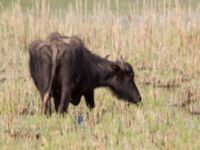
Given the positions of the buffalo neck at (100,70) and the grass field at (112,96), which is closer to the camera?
the grass field at (112,96)

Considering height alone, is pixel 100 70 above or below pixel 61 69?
below

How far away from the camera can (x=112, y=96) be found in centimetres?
864

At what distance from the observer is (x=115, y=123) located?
22.2ft

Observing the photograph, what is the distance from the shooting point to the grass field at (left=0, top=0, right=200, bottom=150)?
618 centimetres

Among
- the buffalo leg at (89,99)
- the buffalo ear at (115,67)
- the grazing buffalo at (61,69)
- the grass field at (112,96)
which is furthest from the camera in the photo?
the buffalo ear at (115,67)

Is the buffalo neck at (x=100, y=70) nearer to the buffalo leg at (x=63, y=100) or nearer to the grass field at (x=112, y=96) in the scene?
the grass field at (x=112, y=96)

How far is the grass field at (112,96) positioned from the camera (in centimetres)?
618

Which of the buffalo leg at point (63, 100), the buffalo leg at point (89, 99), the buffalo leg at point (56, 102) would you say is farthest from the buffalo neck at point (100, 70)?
the buffalo leg at point (63, 100)

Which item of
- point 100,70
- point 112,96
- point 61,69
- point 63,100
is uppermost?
point 61,69

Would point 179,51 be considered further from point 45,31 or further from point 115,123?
point 115,123

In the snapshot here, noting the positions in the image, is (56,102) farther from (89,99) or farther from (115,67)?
(115,67)

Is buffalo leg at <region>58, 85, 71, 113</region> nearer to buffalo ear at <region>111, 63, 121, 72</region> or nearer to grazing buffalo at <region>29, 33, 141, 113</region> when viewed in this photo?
grazing buffalo at <region>29, 33, 141, 113</region>

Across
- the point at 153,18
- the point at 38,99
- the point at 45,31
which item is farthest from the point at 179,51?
the point at 38,99

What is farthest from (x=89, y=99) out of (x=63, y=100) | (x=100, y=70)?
(x=63, y=100)
